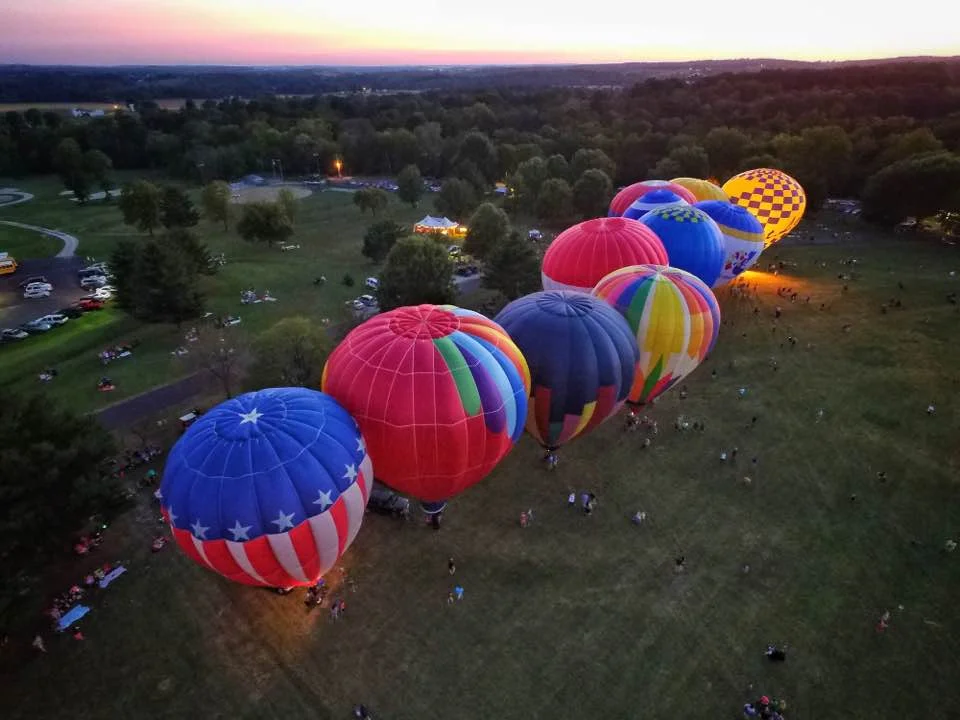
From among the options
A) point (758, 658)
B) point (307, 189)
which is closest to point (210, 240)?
point (307, 189)

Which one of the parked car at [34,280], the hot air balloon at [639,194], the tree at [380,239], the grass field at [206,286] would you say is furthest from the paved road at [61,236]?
the hot air balloon at [639,194]

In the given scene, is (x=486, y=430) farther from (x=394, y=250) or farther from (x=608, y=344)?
(x=394, y=250)

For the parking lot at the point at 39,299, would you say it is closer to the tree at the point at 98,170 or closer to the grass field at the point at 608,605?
the grass field at the point at 608,605

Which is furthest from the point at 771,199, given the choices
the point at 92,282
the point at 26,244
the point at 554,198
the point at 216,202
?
the point at 26,244

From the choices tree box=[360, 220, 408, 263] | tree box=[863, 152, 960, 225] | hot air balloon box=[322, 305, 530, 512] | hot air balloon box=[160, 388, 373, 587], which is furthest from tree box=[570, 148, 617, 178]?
hot air balloon box=[160, 388, 373, 587]

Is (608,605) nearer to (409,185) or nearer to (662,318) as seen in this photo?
(662,318)

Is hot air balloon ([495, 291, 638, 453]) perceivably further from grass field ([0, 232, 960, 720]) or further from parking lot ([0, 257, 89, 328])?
parking lot ([0, 257, 89, 328])
